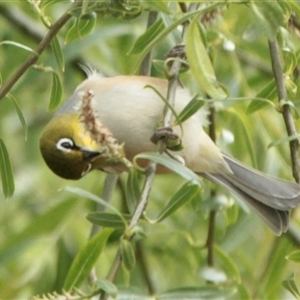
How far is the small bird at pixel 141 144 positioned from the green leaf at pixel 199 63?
0.97 m

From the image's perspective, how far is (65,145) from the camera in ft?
8.63

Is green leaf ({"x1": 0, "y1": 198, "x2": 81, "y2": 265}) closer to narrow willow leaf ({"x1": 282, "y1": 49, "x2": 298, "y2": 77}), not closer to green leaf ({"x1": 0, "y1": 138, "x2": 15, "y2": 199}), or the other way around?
green leaf ({"x1": 0, "y1": 138, "x2": 15, "y2": 199})

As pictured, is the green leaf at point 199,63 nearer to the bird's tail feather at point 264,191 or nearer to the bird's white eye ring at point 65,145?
the bird's tail feather at point 264,191

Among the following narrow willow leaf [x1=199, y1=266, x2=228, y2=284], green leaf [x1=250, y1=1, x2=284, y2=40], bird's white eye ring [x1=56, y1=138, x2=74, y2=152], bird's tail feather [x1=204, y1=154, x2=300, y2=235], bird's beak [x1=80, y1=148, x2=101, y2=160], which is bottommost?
narrow willow leaf [x1=199, y1=266, x2=228, y2=284]

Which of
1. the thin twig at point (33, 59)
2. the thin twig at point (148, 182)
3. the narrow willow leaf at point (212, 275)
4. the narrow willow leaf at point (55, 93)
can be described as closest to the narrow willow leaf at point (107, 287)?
→ the thin twig at point (148, 182)

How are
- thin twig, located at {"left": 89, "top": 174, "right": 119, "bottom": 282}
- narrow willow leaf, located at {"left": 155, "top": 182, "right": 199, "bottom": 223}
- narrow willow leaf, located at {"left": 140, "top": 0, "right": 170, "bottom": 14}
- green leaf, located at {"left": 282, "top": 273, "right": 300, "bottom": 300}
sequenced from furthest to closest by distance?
thin twig, located at {"left": 89, "top": 174, "right": 119, "bottom": 282} < narrow willow leaf, located at {"left": 155, "top": 182, "right": 199, "bottom": 223} < green leaf, located at {"left": 282, "top": 273, "right": 300, "bottom": 300} < narrow willow leaf, located at {"left": 140, "top": 0, "right": 170, "bottom": 14}

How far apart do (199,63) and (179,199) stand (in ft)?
1.54

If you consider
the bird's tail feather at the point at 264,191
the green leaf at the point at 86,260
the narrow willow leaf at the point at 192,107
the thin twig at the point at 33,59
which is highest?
the thin twig at the point at 33,59

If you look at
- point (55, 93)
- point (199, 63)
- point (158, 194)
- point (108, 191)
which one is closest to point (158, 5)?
point (199, 63)

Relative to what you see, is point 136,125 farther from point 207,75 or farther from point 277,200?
point 207,75

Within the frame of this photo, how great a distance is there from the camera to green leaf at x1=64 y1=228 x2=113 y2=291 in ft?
6.50

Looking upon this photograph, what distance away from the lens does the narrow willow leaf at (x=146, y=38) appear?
2150 millimetres

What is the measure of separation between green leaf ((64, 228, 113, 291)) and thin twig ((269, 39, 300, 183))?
441 mm

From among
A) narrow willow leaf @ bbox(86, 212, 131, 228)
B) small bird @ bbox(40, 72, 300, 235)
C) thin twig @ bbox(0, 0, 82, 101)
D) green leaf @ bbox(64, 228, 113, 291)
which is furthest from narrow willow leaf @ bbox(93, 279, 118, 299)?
small bird @ bbox(40, 72, 300, 235)
